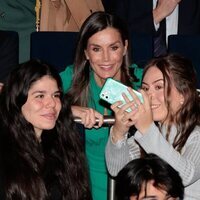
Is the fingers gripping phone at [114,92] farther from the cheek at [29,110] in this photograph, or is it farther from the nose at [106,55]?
the nose at [106,55]

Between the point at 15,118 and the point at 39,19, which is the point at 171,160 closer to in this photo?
the point at 15,118

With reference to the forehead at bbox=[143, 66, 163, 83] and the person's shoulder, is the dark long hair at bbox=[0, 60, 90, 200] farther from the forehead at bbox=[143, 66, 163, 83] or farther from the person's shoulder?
the person's shoulder

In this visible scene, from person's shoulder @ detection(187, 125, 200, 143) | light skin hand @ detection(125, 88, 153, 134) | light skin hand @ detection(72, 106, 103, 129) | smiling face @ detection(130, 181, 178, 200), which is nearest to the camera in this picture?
smiling face @ detection(130, 181, 178, 200)

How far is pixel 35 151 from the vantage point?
7.39 feet

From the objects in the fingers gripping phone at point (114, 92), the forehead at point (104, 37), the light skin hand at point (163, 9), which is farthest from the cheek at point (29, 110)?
the light skin hand at point (163, 9)

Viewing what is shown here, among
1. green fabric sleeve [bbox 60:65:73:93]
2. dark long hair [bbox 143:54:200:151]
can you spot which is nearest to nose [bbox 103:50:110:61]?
green fabric sleeve [bbox 60:65:73:93]

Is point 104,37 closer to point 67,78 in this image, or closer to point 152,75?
point 67,78

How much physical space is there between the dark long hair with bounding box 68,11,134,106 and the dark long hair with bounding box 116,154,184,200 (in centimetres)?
74

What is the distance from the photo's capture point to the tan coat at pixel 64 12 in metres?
3.21

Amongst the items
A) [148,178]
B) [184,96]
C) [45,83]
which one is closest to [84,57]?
[45,83]

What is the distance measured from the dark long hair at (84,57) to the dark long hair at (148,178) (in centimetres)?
74

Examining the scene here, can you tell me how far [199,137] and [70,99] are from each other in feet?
2.40

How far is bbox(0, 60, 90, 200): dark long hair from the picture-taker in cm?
215

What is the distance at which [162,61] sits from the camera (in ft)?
7.12
